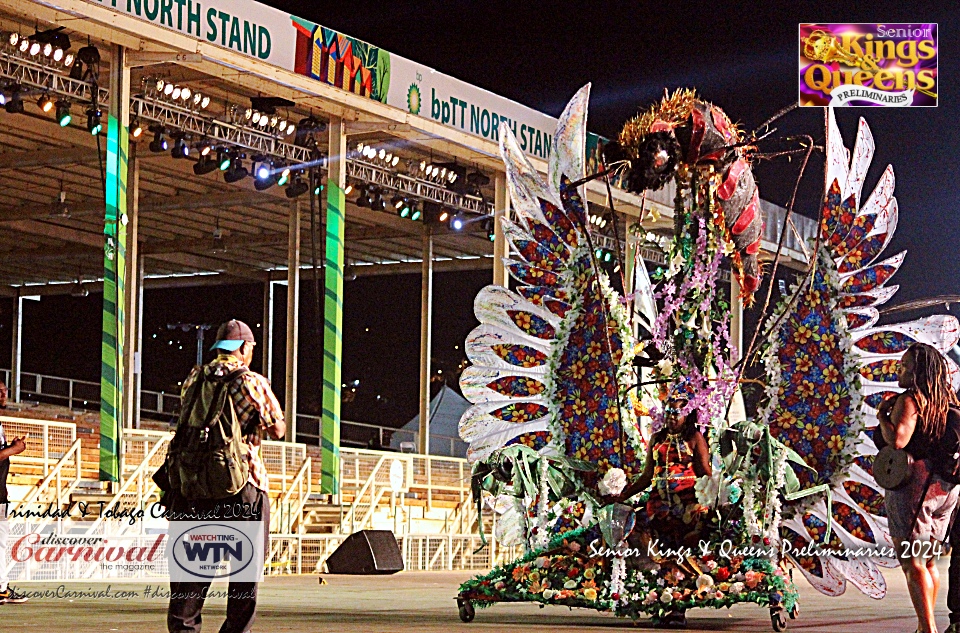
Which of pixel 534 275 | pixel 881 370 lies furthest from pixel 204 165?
pixel 881 370

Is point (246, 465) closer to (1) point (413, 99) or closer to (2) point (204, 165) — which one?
(1) point (413, 99)

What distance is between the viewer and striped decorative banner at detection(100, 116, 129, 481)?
16281mm

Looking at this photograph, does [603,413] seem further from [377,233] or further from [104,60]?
[377,233]

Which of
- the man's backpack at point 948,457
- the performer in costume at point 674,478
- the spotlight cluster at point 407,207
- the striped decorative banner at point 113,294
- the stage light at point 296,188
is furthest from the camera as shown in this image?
the spotlight cluster at point 407,207

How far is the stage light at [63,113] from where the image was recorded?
19.2m

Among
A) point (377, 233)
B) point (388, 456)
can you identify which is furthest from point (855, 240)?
point (377, 233)

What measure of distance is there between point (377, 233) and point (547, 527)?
19387 mm

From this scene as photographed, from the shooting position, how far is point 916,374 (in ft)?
24.3

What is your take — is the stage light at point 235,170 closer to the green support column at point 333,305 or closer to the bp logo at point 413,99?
the green support column at point 333,305

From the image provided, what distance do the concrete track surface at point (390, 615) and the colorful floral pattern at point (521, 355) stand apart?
165cm

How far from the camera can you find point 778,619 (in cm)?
897

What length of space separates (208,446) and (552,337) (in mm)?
3883

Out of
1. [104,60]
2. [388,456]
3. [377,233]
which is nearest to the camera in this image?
[104,60]

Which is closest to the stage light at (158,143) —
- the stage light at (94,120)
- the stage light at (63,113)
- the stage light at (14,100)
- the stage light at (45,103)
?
the stage light at (63,113)
